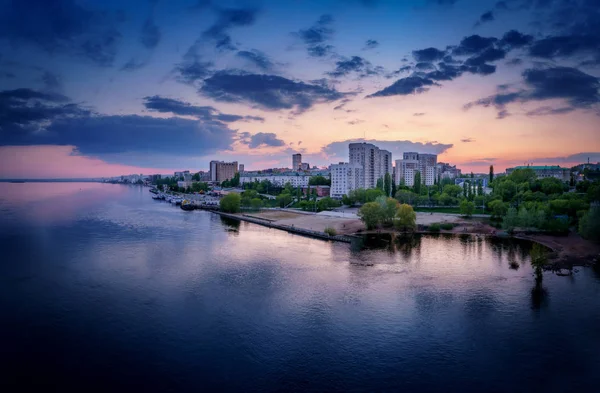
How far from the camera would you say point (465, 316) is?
853 cm

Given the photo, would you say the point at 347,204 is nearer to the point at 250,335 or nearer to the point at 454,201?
the point at 454,201

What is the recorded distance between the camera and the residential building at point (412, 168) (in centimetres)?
5519

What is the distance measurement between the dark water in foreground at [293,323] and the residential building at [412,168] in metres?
41.5

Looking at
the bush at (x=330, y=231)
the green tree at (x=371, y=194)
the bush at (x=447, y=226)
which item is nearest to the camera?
the bush at (x=330, y=231)

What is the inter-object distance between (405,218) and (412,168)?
125 ft

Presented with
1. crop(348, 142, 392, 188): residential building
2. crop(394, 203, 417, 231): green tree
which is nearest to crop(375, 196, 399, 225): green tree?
crop(394, 203, 417, 231): green tree

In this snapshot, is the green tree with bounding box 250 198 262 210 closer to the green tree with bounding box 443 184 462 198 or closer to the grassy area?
the grassy area

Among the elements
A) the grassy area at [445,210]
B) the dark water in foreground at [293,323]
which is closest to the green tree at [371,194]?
the grassy area at [445,210]

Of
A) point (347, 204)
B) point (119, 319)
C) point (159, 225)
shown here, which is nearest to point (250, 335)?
point (119, 319)

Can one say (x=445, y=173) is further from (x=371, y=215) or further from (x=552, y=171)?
(x=371, y=215)

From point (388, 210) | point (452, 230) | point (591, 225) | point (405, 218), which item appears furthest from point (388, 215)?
point (591, 225)

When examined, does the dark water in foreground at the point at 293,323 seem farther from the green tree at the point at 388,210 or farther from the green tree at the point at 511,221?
the green tree at the point at 388,210

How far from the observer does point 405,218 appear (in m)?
19.8

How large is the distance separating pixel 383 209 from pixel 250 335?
14409 mm
